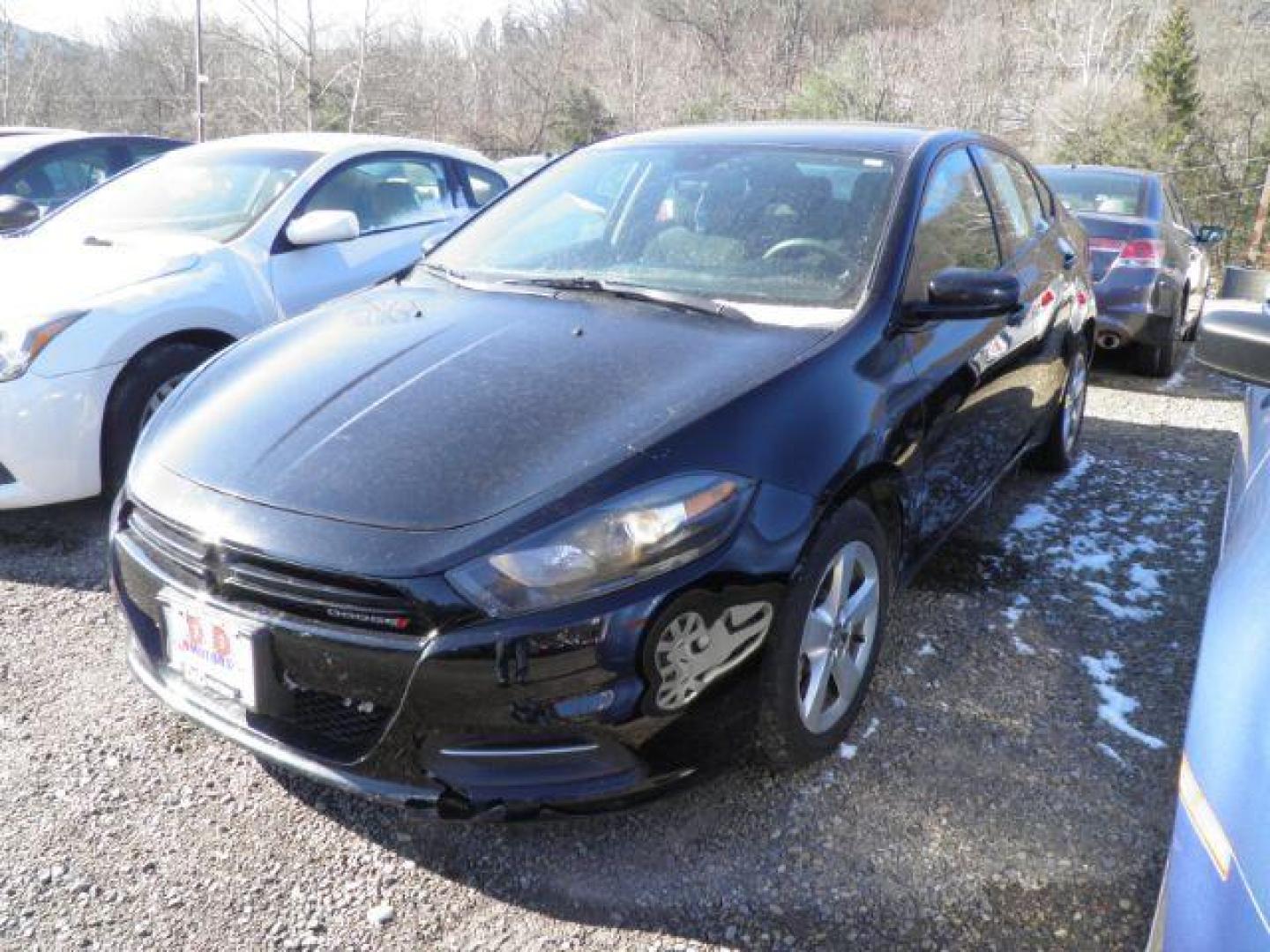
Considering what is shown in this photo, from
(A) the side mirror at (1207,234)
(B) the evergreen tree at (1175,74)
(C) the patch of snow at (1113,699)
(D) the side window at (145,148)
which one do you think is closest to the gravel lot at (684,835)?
(C) the patch of snow at (1113,699)

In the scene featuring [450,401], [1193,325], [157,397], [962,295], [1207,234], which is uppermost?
[962,295]

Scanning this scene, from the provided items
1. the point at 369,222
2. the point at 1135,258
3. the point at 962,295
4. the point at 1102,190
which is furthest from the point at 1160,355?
the point at 369,222

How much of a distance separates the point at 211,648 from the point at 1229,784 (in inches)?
70.2

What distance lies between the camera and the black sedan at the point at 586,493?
1.86m

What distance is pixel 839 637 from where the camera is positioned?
2379 millimetres

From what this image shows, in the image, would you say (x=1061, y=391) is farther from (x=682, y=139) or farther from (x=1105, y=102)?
(x=1105, y=102)

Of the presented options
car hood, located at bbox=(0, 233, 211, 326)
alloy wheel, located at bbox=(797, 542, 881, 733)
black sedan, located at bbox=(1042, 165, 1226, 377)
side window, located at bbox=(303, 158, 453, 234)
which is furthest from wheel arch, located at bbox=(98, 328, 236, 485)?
black sedan, located at bbox=(1042, 165, 1226, 377)

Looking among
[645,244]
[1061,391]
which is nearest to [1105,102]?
[1061,391]

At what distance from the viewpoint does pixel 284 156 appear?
4.89 meters

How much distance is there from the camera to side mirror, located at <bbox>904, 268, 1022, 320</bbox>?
2625 mm

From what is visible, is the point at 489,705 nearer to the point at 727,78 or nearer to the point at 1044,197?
the point at 1044,197

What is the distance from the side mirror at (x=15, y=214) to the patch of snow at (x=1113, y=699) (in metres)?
5.32

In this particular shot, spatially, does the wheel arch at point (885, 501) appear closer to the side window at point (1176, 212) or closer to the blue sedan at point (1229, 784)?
the blue sedan at point (1229, 784)

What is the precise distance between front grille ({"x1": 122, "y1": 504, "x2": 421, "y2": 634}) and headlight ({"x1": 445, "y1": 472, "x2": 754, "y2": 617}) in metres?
0.15
